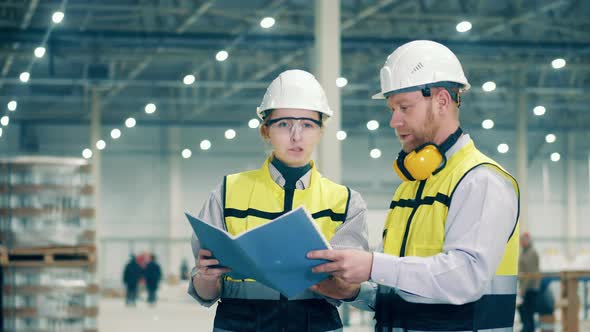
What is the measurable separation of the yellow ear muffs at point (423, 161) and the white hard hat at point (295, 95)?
0.52 meters

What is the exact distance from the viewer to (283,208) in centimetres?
275

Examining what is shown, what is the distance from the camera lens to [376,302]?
2568 millimetres

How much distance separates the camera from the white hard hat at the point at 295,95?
280 centimetres

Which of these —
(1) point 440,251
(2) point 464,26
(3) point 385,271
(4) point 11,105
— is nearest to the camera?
(3) point 385,271

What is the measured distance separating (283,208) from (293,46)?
11.5m

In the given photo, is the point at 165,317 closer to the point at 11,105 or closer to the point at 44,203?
the point at 11,105

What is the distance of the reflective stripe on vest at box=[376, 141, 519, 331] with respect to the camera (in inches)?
89.5

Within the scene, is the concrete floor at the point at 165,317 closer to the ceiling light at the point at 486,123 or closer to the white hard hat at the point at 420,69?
the ceiling light at the point at 486,123


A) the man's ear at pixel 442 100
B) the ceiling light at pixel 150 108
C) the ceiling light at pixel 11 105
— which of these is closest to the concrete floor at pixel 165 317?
the ceiling light at pixel 11 105

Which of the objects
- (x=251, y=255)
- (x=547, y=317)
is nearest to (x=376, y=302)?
(x=251, y=255)

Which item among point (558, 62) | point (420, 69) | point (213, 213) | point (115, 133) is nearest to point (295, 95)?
point (213, 213)

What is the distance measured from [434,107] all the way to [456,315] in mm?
536

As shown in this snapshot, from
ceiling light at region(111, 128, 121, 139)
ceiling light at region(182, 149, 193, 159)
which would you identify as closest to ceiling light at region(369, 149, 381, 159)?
ceiling light at region(182, 149, 193, 159)

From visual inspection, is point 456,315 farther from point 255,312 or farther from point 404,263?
point 255,312
